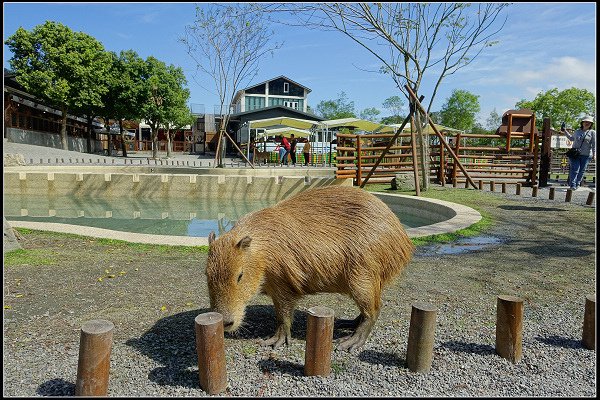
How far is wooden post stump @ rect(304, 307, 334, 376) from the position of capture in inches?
108

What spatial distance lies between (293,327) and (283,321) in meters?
0.42

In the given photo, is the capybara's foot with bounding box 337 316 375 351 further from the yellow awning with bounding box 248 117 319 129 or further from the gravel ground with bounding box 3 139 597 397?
the yellow awning with bounding box 248 117 319 129

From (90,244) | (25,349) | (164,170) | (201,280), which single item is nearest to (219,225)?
(90,244)

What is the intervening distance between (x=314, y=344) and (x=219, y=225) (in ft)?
26.8

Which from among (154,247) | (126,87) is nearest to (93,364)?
(154,247)

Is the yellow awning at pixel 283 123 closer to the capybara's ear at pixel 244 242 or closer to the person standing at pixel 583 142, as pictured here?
the person standing at pixel 583 142

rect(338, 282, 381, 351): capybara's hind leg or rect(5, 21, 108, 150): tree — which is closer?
rect(338, 282, 381, 351): capybara's hind leg

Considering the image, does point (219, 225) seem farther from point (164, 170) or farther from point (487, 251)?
point (164, 170)

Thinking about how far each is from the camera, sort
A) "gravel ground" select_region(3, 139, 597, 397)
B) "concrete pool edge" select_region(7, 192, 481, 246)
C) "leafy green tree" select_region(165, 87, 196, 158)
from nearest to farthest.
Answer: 1. "gravel ground" select_region(3, 139, 597, 397)
2. "concrete pool edge" select_region(7, 192, 481, 246)
3. "leafy green tree" select_region(165, 87, 196, 158)

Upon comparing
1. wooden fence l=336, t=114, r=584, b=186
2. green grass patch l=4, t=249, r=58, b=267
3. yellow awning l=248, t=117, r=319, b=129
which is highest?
yellow awning l=248, t=117, r=319, b=129

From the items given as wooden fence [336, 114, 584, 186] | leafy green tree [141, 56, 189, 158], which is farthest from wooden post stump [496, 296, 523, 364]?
leafy green tree [141, 56, 189, 158]

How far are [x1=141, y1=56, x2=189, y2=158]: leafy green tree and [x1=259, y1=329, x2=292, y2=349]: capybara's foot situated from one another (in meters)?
35.3

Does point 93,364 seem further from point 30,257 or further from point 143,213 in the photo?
point 143,213

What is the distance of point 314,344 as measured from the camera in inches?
108
